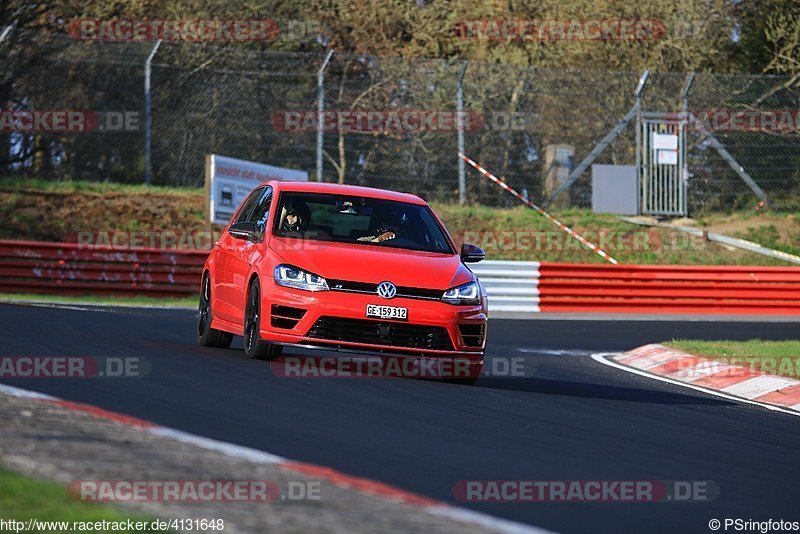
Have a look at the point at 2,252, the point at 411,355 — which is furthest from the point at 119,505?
the point at 2,252

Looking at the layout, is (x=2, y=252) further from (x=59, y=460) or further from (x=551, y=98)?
(x=59, y=460)

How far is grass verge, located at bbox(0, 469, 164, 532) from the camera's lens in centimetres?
450

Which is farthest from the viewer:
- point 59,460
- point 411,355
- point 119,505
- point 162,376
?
point 411,355

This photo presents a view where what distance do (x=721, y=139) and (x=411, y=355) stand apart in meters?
20.2

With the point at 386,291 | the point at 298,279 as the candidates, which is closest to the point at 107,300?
the point at 298,279

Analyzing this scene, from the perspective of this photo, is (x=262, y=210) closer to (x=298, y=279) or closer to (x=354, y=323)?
(x=298, y=279)

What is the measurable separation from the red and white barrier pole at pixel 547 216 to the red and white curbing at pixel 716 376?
37.3 ft

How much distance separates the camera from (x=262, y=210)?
12117mm

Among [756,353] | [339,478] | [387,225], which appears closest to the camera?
[339,478]

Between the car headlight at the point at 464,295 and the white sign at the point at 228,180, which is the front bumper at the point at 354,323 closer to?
the car headlight at the point at 464,295

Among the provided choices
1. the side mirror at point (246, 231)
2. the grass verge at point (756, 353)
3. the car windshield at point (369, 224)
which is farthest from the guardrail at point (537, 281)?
the car windshield at point (369, 224)

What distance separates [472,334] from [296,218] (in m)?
1.92

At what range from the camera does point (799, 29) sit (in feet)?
113

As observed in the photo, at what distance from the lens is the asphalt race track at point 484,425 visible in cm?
619
